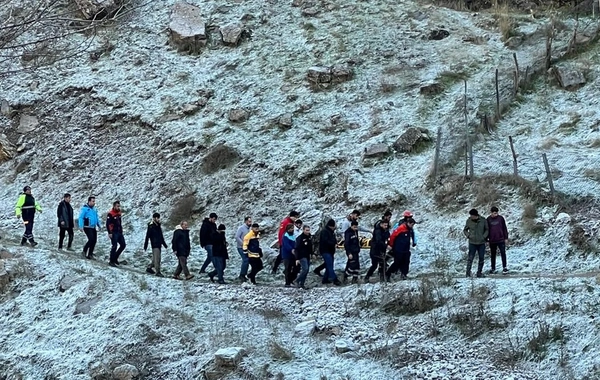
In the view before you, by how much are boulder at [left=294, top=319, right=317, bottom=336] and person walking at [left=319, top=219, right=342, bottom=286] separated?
221 centimetres

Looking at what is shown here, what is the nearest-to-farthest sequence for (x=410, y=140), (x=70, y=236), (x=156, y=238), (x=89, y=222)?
(x=156, y=238) → (x=89, y=222) → (x=70, y=236) → (x=410, y=140)

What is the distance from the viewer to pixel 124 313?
15.6 metres

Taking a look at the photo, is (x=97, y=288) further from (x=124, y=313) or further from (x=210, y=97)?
(x=210, y=97)

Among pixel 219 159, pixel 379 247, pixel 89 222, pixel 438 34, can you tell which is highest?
pixel 438 34

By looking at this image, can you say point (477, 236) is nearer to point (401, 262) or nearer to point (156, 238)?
point (401, 262)

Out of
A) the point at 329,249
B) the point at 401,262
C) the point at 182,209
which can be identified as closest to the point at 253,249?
the point at 329,249

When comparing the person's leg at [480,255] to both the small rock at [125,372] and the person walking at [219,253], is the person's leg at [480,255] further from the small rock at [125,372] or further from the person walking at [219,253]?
the small rock at [125,372]

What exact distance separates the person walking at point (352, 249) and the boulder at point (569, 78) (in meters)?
10.7

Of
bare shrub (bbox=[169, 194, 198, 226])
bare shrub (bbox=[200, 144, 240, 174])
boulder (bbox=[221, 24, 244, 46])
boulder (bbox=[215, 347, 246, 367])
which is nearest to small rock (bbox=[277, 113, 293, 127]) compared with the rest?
bare shrub (bbox=[200, 144, 240, 174])

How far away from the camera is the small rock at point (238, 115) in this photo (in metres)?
25.3

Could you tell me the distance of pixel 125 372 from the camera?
13805 mm

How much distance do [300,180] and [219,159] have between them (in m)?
2.94

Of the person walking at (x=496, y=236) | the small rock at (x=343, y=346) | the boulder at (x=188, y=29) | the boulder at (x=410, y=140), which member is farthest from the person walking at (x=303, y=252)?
the boulder at (x=188, y=29)

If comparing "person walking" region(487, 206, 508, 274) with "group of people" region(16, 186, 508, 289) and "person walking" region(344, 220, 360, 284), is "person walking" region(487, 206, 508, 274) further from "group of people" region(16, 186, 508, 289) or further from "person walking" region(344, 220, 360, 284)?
"person walking" region(344, 220, 360, 284)
